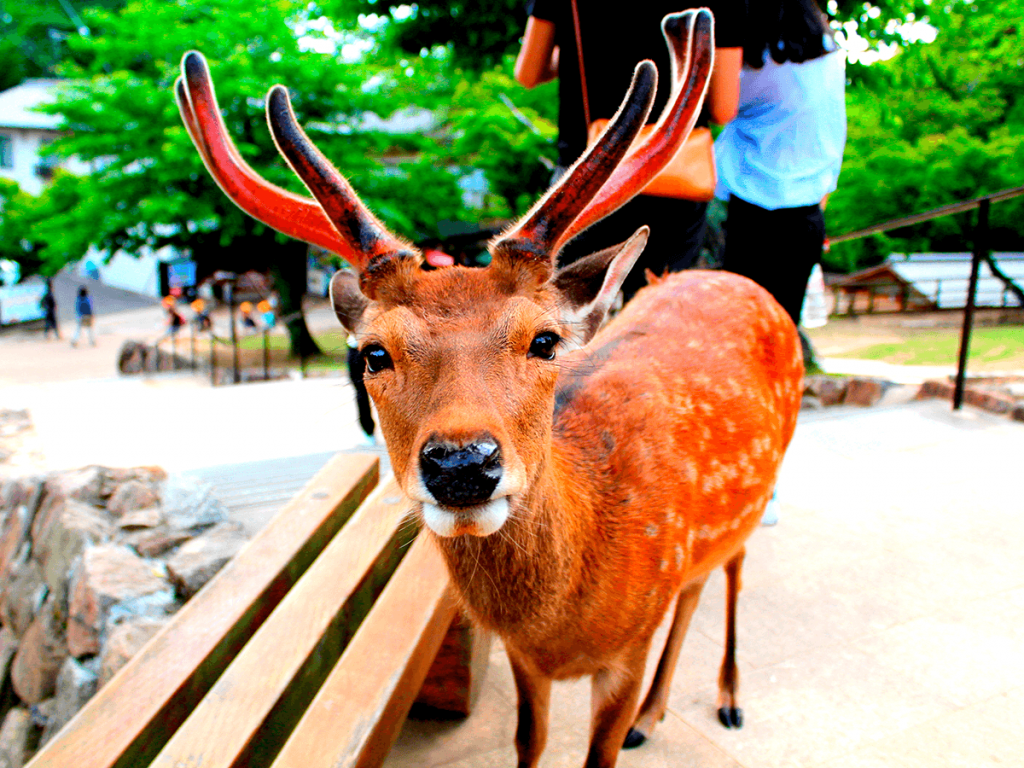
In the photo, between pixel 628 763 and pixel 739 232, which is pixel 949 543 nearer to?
pixel 739 232

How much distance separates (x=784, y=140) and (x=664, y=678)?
214cm

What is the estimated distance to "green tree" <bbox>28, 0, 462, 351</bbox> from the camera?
13969 mm

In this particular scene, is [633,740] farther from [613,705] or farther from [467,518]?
[467,518]

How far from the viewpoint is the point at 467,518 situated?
4.73 feet

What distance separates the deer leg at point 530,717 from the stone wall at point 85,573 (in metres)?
1.44

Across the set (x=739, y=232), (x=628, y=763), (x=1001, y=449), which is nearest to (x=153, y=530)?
(x=628, y=763)

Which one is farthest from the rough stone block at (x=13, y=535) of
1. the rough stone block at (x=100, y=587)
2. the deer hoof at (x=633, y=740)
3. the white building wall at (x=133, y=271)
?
the white building wall at (x=133, y=271)

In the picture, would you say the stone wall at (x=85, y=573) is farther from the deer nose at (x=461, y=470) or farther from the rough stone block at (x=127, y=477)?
the deer nose at (x=461, y=470)

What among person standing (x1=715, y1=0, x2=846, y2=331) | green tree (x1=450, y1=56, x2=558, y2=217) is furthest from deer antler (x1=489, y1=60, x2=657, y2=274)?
green tree (x1=450, y1=56, x2=558, y2=217)

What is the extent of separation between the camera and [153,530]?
3412 mm

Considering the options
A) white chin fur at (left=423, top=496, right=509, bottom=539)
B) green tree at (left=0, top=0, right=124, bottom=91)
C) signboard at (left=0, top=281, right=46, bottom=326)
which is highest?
green tree at (left=0, top=0, right=124, bottom=91)

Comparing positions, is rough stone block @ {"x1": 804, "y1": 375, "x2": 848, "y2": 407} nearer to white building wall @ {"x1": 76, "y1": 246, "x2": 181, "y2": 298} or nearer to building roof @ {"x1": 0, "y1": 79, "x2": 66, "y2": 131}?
white building wall @ {"x1": 76, "y1": 246, "x2": 181, "y2": 298}

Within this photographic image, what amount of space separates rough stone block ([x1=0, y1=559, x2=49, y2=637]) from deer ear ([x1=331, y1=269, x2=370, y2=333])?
277cm

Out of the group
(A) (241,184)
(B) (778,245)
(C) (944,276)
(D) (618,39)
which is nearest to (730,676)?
(B) (778,245)
